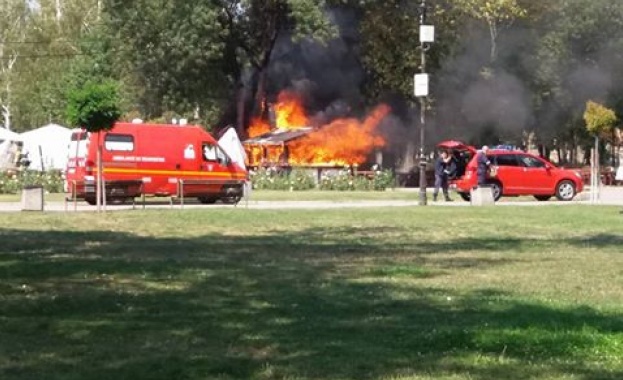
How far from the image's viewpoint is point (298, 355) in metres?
7.93

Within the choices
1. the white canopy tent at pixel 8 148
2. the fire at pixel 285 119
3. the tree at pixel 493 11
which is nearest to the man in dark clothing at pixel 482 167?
the tree at pixel 493 11

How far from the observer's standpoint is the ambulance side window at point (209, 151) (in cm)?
3494

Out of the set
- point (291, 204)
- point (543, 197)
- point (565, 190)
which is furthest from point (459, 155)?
point (291, 204)

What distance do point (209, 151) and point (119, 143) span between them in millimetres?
2877

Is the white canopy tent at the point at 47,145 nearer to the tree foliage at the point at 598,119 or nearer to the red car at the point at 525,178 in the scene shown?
the red car at the point at 525,178

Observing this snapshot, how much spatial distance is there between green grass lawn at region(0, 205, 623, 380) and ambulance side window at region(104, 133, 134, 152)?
12.8 meters

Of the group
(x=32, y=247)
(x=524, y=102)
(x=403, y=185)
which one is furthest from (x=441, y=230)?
(x=524, y=102)

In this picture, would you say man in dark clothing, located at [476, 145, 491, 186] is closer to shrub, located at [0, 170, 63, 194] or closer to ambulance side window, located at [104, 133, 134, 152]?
ambulance side window, located at [104, 133, 134, 152]

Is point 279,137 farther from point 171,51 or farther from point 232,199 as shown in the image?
point 232,199

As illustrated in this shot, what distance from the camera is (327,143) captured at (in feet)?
185

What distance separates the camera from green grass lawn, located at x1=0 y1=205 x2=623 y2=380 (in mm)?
7637

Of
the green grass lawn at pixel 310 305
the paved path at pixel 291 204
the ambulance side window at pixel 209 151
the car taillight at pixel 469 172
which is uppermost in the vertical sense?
the ambulance side window at pixel 209 151

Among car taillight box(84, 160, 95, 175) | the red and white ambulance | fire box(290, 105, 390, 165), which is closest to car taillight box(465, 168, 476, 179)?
the red and white ambulance

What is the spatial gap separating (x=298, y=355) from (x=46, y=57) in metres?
74.0
